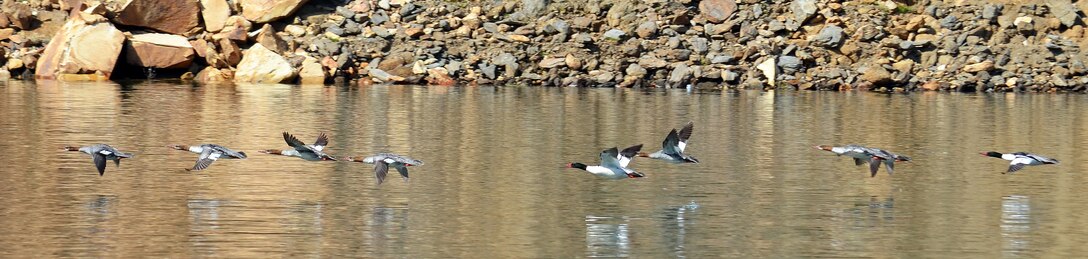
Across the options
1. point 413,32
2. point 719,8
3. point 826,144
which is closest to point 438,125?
point 826,144

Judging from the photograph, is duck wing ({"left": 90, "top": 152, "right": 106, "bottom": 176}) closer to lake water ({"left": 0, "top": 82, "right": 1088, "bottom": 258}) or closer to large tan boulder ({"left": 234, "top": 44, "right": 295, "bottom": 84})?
lake water ({"left": 0, "top": 82, "right": 1088, "bottom": 258})

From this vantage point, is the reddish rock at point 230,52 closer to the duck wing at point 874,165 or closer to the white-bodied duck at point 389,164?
the white-bodied duck at point 389,164

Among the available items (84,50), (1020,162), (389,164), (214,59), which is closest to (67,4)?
(84,50)

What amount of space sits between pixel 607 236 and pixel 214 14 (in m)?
35.1

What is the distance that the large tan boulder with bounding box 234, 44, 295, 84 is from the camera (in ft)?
158

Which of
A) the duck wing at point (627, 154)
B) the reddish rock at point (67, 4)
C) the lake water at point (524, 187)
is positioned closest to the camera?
the lake water at point (524, 187)

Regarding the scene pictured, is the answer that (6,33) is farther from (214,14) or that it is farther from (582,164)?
(582,164)

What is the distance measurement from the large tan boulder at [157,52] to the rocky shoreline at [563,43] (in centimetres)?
5

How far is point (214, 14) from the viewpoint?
167 ft

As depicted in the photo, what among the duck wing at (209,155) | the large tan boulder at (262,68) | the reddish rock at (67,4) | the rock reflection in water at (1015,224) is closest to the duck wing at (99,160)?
the duck wing at (209,155)

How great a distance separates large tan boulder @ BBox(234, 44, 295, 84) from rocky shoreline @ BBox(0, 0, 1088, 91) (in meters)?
0.04

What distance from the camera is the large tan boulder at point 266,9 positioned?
50.9 m

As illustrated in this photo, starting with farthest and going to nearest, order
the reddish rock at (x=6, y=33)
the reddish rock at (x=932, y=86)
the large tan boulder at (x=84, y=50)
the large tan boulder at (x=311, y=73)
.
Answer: the reddish rock at (x=6, y=33), the reddish rock at (x=932, y=86), the large tan boulder at (x=311, y=73), the large tan boulder at (x=84, y=50)

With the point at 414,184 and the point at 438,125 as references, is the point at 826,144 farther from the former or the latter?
the point at 414,184
